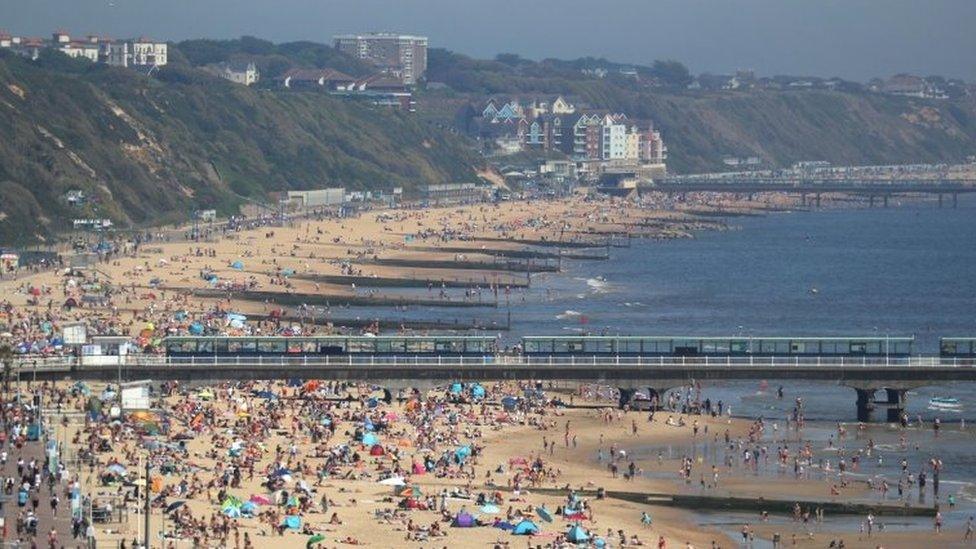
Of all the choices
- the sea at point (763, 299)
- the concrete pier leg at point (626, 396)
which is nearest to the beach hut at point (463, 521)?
the concrete pier leg at point (626, 396)

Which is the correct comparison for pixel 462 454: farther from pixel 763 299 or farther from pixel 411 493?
pixel 763 299

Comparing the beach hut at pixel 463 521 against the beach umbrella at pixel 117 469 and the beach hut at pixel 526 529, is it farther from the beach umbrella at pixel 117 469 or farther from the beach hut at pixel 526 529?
the beach umbrella at pixel 117 469

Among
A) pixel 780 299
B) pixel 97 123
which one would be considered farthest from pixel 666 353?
pixel 97 123

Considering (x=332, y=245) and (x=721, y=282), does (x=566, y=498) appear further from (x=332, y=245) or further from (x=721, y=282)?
(x=332, y=245)

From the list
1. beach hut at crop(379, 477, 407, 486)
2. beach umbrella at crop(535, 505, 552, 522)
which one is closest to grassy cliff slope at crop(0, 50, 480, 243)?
beach hut at crop(379, 477, 407, 486)

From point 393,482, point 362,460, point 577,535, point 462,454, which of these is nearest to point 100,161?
point 462,454

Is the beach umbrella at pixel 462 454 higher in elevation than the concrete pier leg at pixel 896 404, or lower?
lower
